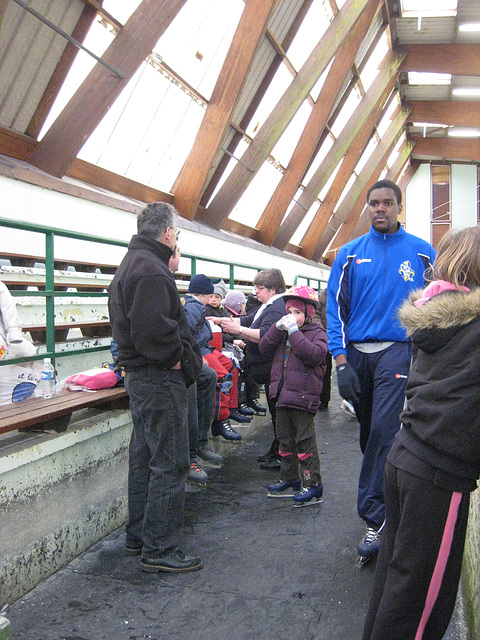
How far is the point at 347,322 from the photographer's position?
11.0ft

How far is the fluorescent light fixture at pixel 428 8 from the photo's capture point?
1314 cm

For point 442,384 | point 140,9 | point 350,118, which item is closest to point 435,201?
point 350,118

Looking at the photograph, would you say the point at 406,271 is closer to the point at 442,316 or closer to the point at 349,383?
the point at 349,383

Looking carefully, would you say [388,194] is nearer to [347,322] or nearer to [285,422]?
[347,322]

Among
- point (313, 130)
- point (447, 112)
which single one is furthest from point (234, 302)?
point (447, 112)

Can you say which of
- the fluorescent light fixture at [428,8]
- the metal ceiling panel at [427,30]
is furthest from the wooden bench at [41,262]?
the metal ceiling panel at [427,30]

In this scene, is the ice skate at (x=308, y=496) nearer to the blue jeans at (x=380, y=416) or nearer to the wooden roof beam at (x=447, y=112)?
the blue jeans at (x=380, y=416)

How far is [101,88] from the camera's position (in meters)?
6.62

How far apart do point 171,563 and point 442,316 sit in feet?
6.49

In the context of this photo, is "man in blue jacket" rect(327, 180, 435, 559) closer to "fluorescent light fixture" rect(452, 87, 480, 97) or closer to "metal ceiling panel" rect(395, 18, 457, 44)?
"metal ceiling panel" rect(395, 18, 457, 44)

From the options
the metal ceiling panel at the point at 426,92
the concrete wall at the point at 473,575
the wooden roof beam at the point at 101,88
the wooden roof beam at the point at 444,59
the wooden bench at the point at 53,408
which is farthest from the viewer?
the metal ceiling panel at the point at 426,92

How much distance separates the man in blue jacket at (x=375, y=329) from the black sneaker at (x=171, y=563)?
0.85 meters

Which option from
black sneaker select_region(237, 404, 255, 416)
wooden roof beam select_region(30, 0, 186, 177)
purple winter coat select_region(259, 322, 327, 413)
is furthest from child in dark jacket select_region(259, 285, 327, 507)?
wooden roof beam select_region(30, 0, 186, 177)

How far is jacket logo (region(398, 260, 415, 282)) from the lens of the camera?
10.6 ft
